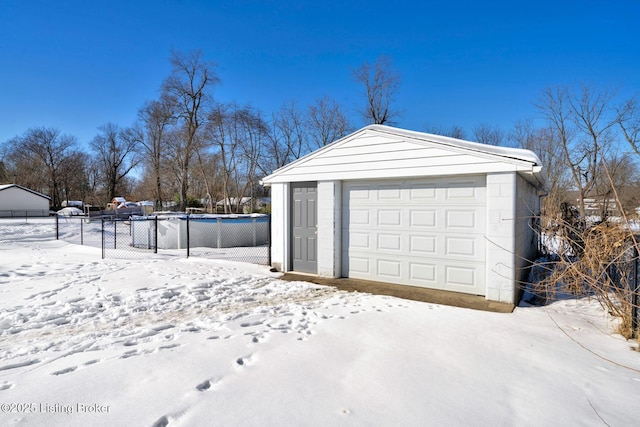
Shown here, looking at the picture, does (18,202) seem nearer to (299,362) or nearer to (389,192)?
(389,192)

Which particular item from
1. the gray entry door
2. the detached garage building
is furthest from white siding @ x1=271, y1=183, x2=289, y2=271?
the gray entry door

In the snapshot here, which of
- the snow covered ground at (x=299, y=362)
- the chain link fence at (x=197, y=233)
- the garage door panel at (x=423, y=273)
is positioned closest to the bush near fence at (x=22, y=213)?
the chain link fence at (x=197, y=233)

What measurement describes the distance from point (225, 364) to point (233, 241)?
996 cm

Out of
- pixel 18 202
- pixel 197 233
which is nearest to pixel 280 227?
pixel 197 233

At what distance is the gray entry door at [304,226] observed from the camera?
690 cm

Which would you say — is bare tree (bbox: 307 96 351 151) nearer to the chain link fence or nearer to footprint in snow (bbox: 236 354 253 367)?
the chain link fence

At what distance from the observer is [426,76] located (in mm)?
17703

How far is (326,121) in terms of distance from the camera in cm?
2453

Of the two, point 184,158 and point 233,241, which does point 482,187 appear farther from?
point 184,158

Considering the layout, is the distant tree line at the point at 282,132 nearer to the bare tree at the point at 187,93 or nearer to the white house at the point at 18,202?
the bare tree at the point at 187,93

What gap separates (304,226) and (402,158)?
258 centimetres

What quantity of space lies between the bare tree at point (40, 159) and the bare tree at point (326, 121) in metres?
36.7

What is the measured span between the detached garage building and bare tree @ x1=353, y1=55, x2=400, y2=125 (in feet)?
59.0

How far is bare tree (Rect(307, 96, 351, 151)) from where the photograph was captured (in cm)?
2422
